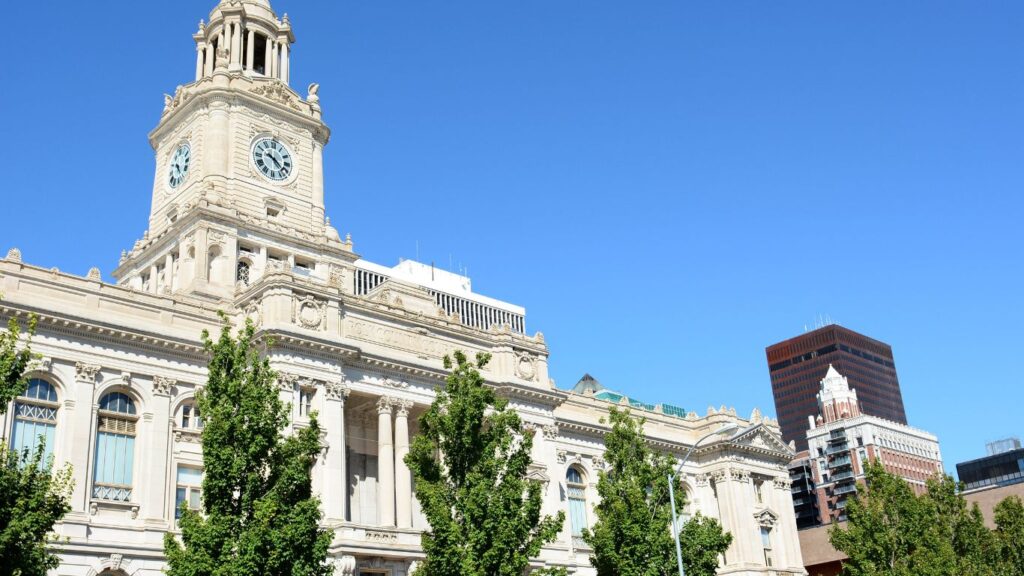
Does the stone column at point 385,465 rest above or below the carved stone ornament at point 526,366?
below

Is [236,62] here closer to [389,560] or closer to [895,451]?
[389,560]

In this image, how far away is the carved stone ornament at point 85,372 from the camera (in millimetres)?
47156

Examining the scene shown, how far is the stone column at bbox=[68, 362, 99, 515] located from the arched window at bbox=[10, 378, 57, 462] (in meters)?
0.63

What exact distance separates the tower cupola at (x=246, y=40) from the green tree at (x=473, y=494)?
40448mm

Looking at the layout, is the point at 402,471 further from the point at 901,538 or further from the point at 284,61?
the point at 284,61

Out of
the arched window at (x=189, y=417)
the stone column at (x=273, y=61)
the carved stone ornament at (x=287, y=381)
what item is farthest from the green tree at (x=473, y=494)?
the stone column at (x=273, y=61)

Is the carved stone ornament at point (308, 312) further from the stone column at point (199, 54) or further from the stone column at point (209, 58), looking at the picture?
the stone column at point (199, 54)

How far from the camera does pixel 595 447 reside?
2785 inches

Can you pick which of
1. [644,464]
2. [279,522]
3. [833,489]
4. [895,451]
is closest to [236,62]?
[644,464]

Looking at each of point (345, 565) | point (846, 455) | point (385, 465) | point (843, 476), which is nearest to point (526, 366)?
point (385, 465)

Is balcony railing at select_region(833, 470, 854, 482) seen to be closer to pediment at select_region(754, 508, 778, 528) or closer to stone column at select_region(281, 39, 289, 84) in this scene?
pediment at select_region(754, 508, 778, 528)

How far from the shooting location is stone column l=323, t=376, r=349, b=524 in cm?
4922

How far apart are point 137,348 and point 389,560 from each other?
50.7 ft

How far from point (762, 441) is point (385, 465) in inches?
1399
